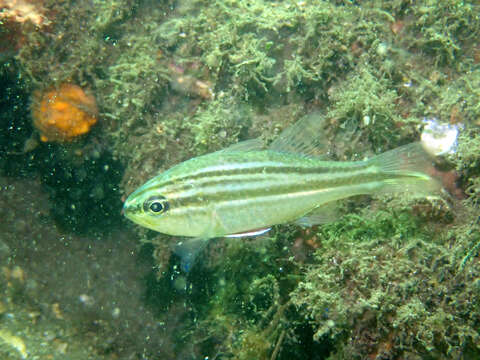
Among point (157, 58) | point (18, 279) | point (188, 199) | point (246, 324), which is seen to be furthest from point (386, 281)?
point (18, 279)

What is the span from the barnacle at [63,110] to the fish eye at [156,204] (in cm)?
305

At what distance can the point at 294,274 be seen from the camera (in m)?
4.14

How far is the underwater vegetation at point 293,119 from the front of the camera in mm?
3076

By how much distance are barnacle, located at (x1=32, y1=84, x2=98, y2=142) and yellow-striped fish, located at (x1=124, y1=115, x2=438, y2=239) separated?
2960 mm

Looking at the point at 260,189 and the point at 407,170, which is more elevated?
the point at 407,170

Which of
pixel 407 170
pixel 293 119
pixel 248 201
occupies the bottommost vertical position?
pixel 293 119

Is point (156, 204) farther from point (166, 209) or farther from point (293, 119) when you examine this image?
point (293, 119)

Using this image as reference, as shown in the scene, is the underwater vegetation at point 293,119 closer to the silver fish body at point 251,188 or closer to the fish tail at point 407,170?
the fish tail at point 407,170

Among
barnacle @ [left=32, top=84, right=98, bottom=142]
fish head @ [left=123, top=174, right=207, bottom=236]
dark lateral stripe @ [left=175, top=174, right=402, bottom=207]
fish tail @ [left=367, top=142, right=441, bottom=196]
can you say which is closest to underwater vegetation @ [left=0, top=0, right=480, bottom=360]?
barnacle @ [left=32, top=84, right=98, bottom=142]

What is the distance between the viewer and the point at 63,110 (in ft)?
17.1

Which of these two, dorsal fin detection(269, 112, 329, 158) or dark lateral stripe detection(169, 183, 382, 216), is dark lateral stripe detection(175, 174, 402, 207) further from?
dorsal fin detection(269, 112, 329, 158)

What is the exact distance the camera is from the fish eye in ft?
9.96

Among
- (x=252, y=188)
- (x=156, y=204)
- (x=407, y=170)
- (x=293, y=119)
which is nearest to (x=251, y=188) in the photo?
(x=252, y=188)

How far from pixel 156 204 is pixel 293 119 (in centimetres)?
248
